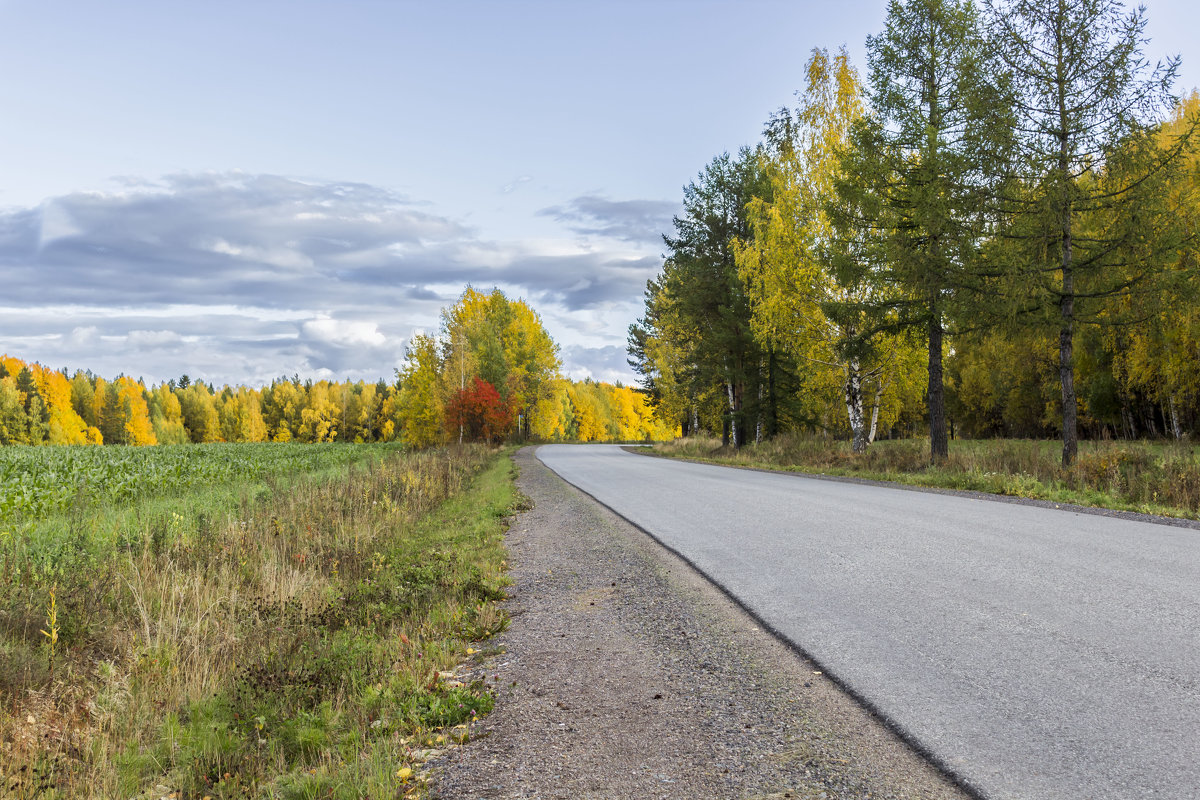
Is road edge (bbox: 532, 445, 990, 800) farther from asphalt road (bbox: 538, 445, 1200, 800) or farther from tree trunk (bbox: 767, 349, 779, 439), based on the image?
tree trunk (bbox: 767, 349, 779, 439)

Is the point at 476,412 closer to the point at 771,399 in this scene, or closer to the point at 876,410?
the point at 771,399

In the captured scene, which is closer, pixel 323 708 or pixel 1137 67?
pixel 323 708

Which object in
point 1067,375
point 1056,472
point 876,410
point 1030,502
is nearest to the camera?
point 1030,502

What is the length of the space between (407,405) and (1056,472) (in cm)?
4697

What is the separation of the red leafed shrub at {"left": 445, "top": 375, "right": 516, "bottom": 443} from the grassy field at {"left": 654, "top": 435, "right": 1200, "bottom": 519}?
2349cm

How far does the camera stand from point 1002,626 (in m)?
5.04

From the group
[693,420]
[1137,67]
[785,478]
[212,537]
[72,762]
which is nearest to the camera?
[72,762]

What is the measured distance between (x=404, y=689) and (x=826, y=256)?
738 inches

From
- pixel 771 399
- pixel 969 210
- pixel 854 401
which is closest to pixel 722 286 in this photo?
pixel 771 399

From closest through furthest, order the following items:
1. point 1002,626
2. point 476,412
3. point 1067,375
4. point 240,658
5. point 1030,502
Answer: point 1002,626, point 240,658, point 1030,502, point 1067,375, point 476,412

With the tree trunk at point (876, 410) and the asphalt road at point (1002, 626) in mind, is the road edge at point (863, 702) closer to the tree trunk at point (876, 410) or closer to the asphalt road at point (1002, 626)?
the asphalt road at point (1002, 626)

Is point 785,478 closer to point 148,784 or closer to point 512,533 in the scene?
point 512,533

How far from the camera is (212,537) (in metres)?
9.17

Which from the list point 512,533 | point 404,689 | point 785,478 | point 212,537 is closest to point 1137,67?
point 785,478
